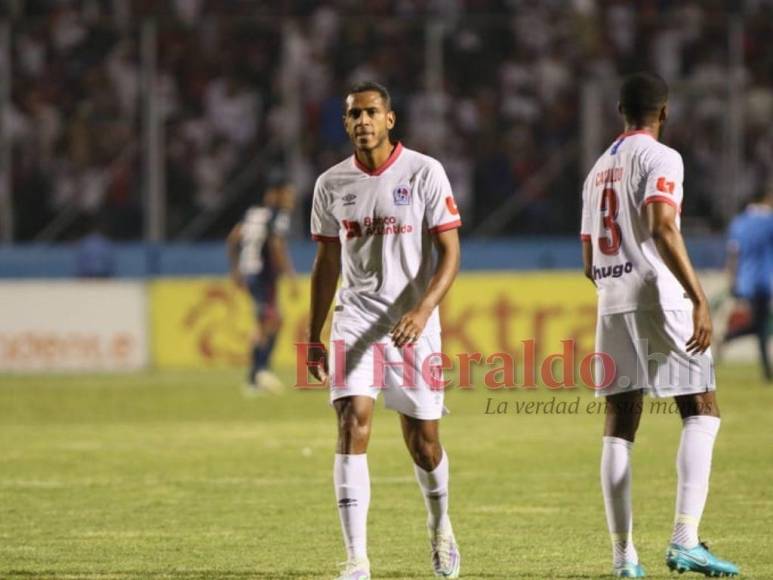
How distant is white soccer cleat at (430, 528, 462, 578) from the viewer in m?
Answer: 7.73

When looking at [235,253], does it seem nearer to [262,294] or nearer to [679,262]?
[262,294]

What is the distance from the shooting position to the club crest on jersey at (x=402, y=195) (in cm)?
771

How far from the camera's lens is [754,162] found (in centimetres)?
2320

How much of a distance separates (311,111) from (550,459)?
11187mm

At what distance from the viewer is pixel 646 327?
25.3 ft

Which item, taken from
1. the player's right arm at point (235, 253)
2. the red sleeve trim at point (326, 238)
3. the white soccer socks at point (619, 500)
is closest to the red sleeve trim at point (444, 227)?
the red sleeve trim at point (326, 238)

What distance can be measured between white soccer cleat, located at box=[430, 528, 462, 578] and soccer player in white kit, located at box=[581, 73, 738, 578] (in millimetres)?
709

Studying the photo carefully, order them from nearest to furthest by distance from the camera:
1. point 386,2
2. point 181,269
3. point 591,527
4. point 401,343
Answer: point 401,343, point 591,527, point 181,269, point 386,2

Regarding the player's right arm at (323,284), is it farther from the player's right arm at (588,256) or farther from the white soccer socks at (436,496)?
the player's right arm at (588,256)

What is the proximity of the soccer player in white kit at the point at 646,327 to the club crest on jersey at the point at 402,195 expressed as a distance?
0.86 m

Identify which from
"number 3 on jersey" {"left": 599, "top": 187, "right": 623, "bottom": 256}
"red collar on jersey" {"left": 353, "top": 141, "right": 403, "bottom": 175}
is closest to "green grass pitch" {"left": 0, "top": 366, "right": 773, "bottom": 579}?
"number 3 on jersey" {"left": 599, "top": 187, "right": 623, "bottom": 256}

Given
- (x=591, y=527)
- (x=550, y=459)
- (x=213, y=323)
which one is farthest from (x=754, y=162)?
(x=591, y=527)

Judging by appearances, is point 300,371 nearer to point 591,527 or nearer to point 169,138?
point 169,138

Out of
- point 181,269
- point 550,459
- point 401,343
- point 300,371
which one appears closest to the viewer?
point 401,343
